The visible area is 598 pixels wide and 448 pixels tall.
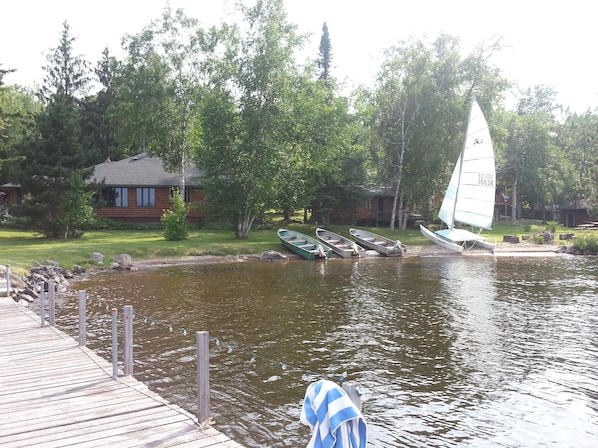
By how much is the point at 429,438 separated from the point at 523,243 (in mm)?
39516

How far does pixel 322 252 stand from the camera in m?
36.7

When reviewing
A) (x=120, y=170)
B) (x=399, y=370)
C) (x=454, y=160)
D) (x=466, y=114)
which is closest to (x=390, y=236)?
(x=454, y=160)

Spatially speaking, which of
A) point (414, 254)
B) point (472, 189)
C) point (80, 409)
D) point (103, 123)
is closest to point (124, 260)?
point (414, 254)

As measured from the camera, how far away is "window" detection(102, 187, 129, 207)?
1939 inches

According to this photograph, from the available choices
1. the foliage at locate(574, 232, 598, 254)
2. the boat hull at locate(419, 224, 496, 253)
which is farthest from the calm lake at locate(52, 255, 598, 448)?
the foliage at locate(574, 232, 598, 254)

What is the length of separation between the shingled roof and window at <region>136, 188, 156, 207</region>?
783mm

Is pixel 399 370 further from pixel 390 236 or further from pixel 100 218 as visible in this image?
pixel 100 218

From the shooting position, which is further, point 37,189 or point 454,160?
point 454,160

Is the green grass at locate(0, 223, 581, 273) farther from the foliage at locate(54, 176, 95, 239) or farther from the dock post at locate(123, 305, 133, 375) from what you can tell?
the dock post at locate(123, 305, 133, 375)

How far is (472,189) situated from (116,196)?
30804 mm

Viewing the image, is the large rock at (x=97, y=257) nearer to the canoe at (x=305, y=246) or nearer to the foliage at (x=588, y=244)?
the canoe at (x=305, y=246)

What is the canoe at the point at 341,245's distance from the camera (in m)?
37.8

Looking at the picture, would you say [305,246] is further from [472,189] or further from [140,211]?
[140,211]

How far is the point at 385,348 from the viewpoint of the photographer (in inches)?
555
